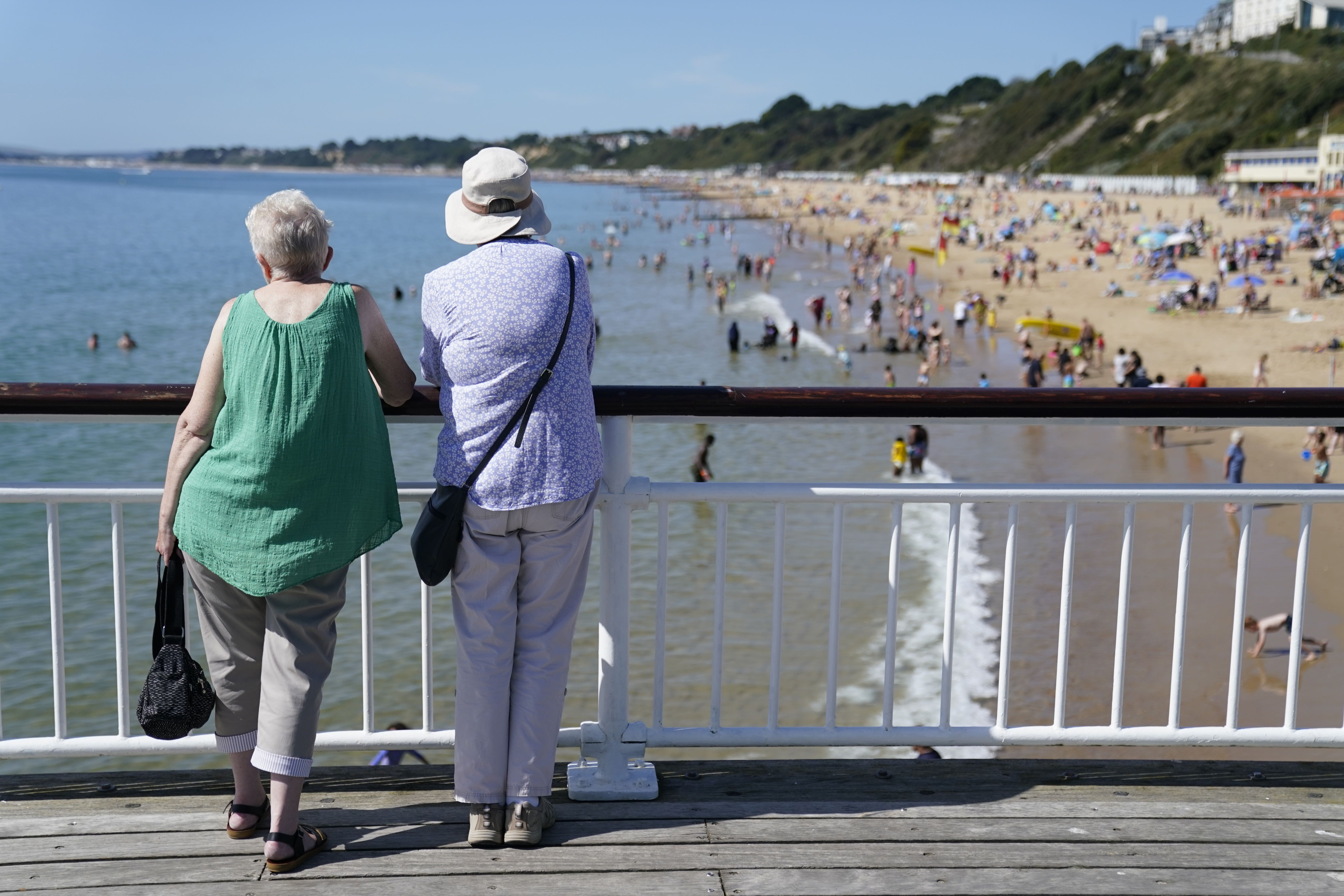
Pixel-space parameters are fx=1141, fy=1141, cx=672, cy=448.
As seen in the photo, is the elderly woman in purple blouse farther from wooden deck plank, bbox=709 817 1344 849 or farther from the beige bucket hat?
wooden deck plank, bbox=709 817 1344 849

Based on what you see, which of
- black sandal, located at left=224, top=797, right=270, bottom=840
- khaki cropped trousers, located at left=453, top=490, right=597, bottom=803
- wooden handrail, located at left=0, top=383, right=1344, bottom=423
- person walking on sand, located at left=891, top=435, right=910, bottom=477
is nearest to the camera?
khaki cropped trousers, located at left=453, top=490, right=597, bottom=803

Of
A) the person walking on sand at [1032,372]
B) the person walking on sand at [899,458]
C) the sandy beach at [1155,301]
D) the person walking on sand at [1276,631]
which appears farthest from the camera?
the sandy beach at [1155,301]

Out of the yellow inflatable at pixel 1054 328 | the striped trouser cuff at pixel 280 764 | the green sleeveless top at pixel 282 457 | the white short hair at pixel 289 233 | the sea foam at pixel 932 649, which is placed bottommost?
the sea foam at pixel 932 649

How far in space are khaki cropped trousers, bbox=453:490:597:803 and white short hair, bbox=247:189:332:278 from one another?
66cm

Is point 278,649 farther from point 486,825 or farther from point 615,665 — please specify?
point 615,665

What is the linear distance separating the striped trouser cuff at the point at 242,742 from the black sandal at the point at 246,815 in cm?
15

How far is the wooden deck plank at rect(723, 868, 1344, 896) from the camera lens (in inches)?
103

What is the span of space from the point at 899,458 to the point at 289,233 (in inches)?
640

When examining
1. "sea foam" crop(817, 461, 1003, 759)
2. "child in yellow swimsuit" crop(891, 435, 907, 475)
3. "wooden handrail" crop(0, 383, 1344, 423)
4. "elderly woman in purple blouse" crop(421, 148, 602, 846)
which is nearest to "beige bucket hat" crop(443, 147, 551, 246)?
"elderly woman in purple blouse" crop(421, 148, 602, 846)

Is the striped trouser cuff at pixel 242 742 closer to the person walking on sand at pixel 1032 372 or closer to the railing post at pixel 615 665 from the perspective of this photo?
the railing post at pixel 615 665

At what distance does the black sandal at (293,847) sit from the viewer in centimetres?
265

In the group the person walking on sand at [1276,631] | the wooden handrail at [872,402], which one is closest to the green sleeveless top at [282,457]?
the wooden handrail at [872,402]

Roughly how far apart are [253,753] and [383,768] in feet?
1.93

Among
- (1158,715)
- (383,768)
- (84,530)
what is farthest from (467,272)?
(84,530)
